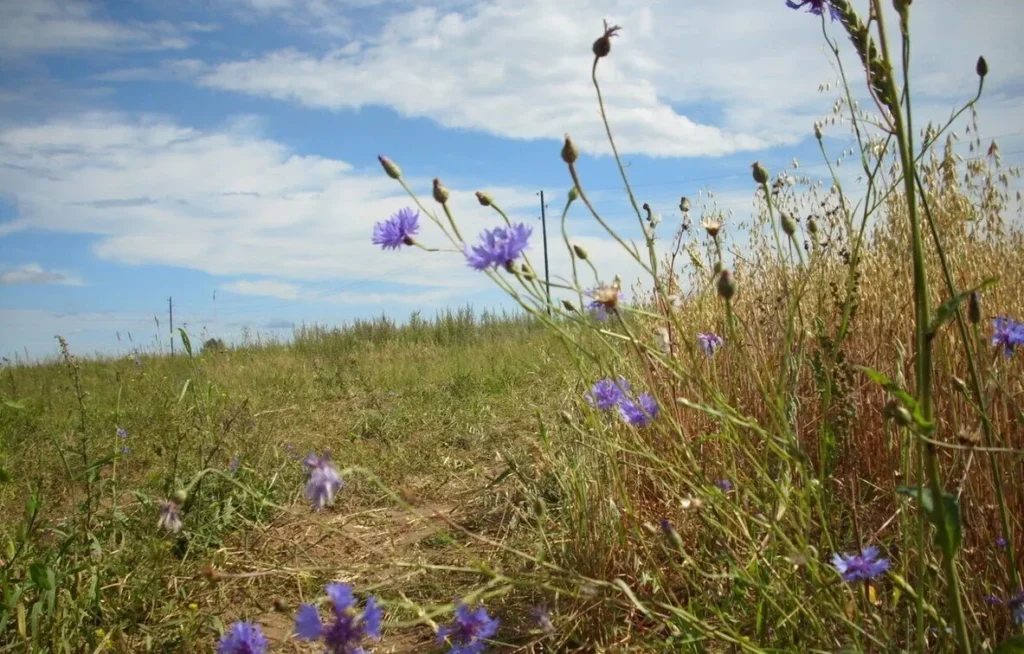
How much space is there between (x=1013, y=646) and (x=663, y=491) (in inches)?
44.5

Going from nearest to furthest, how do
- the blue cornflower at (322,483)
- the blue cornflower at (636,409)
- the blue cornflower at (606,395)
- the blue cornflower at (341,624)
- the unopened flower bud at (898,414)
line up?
1. the unopened flower bud at (898,414)
2. the blue cornflower at (341,624)
3. the blue cornflower at (322,483)
4. the blue cornflower at (636,409)
5. the blue cornflower at (606,395)

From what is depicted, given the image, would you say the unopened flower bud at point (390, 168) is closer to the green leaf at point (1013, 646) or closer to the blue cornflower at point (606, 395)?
the blue cornflower at point (606, 395)

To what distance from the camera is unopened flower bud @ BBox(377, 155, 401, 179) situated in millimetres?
1366

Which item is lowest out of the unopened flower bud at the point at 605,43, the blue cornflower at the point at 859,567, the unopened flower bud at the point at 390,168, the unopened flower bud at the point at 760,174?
the blue cornflower at the point at 859,567

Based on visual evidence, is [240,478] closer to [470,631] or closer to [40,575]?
[40,575]

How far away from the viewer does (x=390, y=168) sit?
1368 millimetres

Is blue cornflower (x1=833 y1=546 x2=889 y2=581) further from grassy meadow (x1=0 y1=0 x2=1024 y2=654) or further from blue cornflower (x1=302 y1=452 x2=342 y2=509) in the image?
blue cornflower (x1=302 y1=452 x2=342 y2=509)

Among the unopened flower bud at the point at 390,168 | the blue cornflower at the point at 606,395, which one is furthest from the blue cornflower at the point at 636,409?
the unopened flower bud at the point at 390,168

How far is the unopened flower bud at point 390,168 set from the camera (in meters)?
1.37

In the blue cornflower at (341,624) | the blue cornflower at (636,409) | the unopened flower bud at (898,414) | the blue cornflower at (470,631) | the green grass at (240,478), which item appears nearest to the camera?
the unopened flower bud at (898,414)

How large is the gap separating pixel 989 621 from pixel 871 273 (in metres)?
1.65

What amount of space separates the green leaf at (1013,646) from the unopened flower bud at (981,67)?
0.86 m

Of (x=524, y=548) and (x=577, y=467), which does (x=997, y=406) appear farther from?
(x=524, y=548)

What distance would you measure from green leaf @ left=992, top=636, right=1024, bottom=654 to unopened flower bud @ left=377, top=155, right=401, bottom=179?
1.12 metres
